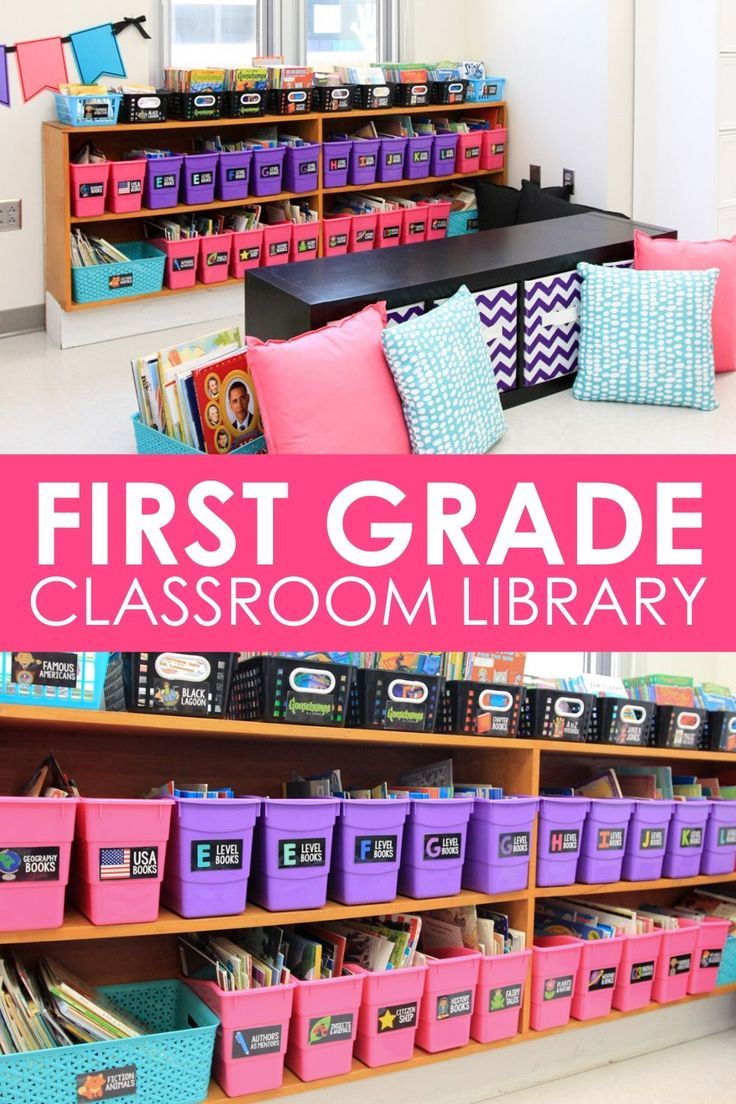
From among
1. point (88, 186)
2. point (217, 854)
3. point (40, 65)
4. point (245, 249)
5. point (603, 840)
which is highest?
point (40, 65)

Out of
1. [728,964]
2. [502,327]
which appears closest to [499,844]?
[728,964]

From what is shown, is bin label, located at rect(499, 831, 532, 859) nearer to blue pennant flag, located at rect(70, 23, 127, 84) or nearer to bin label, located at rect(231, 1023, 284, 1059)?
bin label, located at rect(231, 1023, 284, 1059)

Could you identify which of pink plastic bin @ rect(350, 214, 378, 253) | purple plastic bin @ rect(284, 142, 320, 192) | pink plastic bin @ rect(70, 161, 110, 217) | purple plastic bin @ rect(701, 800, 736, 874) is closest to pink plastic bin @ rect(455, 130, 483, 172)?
pink plastic bin @ rect(350, 214, 378, 253)

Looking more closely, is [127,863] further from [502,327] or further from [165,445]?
[502,327]

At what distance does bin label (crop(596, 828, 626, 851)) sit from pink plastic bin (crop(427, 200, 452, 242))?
3905 mm

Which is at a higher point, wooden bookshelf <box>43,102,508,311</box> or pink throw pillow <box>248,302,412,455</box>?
wooden bookshelf <box>43,102,508,311</box>

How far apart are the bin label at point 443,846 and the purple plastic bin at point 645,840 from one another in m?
0.60

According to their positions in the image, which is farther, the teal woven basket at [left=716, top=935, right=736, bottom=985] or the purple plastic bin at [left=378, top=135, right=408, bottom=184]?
the purple plastic bin at [left=378, top=135, right=408, bottom=184]

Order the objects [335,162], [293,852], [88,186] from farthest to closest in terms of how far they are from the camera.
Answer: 1. [335,162]
2. [88,186]
3. [293,852]

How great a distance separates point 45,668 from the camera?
6.82 ft

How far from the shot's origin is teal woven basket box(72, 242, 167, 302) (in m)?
5.24

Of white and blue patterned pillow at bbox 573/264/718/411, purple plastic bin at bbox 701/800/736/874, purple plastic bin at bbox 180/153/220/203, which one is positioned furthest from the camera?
purple plastic bin at bbox 180/153/220/203

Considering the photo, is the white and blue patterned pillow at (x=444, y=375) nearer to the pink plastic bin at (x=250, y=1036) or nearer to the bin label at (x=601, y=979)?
the bin label at (x=601, y=979)

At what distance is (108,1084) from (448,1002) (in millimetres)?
750
